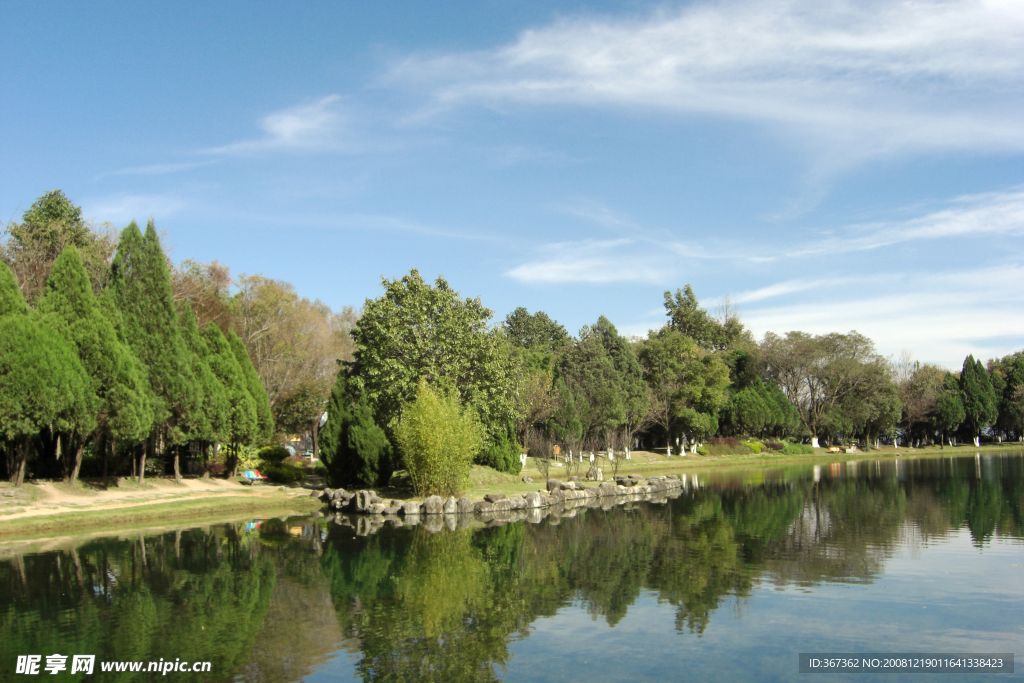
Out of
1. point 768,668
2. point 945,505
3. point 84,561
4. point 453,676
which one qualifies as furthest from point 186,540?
point 945,505

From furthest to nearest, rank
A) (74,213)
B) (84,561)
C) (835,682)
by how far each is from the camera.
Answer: (74,213), (84,561), (835,682)

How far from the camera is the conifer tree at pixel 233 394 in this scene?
32.6 metres

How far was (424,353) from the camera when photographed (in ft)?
103

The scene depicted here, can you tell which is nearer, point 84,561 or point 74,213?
point 84,561

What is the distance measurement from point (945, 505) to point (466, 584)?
20751 mm

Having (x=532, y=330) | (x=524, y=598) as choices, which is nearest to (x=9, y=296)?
(x=524, y=598)

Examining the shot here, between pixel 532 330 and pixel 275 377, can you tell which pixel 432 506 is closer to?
pixel 275 377

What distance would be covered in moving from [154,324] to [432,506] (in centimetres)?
1328

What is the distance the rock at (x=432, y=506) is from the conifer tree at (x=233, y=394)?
35.2 feet

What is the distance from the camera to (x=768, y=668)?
9.12 m

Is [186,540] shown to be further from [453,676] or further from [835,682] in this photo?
[835,682]

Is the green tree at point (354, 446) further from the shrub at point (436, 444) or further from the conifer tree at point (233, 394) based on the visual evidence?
the shrub at point (436, 444)

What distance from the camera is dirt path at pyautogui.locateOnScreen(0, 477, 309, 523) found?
2156cm

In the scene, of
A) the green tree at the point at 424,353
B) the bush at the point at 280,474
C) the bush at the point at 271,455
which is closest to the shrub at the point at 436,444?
the green tree at the point at 424,353
